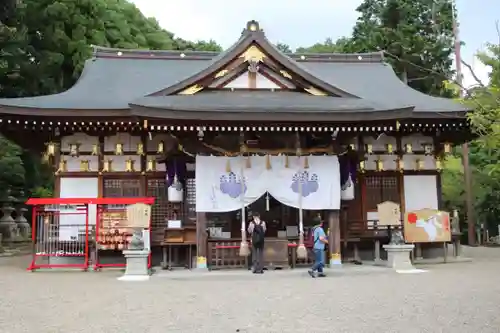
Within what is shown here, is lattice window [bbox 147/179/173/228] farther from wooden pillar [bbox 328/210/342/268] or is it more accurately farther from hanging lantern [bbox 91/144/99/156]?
wooden pillar [bbox 328/210/342/268]

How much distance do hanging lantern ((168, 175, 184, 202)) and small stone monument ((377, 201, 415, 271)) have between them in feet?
18.9

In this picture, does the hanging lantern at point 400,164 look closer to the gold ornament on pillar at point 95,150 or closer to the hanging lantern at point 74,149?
the gold ornament on pillar at point 95,150

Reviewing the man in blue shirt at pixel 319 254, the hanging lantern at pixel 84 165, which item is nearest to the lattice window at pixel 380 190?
the man in blue shirt at pixel 319 254

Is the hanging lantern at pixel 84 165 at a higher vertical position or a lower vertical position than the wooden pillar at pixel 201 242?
higher

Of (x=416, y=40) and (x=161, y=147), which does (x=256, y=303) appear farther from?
(x=416, y=40)

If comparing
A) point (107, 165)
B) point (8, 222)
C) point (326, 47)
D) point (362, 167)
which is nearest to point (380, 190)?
point (362, 167)

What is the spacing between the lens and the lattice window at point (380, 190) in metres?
16.5

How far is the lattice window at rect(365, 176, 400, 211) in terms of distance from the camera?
648 inches

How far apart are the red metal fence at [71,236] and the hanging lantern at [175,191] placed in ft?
4.16

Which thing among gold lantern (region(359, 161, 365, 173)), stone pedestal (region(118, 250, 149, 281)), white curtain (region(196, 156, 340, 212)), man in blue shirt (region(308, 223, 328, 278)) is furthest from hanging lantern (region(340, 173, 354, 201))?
stone pedestal (region(118, 250, 149, 281))

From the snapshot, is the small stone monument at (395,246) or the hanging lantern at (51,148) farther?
the hanging lantern at (51,148)

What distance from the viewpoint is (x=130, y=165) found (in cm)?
1579

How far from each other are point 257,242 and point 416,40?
27.3 m

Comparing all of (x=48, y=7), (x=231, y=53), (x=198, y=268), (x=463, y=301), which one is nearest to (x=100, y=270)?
(x=198, y=268)
